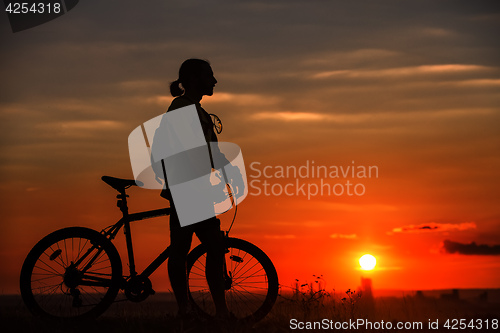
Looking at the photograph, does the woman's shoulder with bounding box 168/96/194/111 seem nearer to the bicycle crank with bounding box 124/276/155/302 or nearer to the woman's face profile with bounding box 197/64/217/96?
the woman's face profile with bounding box 197/64/217/96

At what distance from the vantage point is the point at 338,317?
7719 millimetres

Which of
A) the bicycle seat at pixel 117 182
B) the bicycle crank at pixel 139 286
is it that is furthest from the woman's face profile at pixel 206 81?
A: the bicycle crank at pixel 139 286

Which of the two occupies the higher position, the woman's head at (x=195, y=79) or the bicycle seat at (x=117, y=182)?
the woman's head at (x=195, y=79)

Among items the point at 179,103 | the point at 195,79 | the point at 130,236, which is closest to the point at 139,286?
the point at 130,236

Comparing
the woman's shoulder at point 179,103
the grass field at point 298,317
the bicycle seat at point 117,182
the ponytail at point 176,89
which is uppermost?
the ponytail at point 176,89

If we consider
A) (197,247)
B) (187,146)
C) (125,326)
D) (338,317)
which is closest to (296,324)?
(338,317)

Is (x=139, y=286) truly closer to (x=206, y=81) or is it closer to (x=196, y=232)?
(x=196, y=232)

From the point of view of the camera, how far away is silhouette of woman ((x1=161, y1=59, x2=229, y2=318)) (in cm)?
650

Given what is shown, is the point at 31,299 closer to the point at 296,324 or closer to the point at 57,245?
the point at 57,245

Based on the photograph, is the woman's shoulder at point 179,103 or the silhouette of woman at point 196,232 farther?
the silhouette of woman at point 196,232

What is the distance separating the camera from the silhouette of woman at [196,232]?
6504 millimetres

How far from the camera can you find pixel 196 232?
268 inches

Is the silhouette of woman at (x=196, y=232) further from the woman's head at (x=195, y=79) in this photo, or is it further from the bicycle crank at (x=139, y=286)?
the bicycle crank at (x=139, y=286)

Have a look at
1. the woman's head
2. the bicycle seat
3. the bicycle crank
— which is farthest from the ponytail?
the bicycle crank
